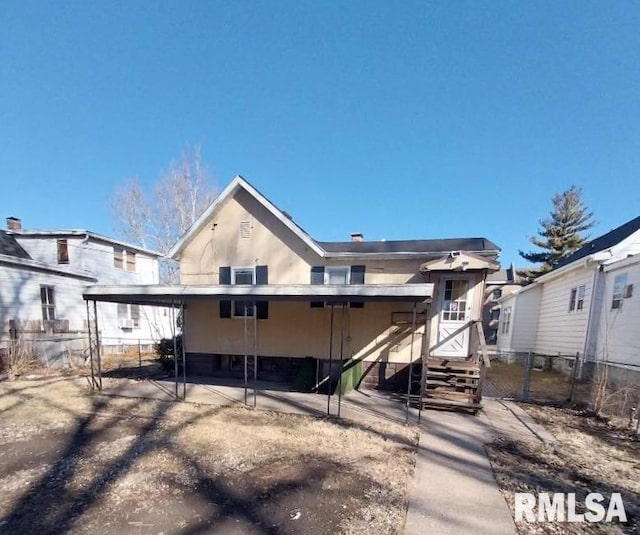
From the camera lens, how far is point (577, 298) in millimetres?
10773

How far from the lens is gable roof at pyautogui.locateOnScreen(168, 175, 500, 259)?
863cm

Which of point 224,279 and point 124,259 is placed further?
point 124,259

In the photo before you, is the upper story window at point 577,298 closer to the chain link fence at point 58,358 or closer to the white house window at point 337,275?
the white house window at point 337,275

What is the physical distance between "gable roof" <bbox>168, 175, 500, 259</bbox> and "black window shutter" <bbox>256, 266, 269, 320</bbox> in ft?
5.21

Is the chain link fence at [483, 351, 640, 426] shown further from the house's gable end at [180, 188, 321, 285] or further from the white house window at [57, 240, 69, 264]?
the white house window at [57, 240, 69, 264]

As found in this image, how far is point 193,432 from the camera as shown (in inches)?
205

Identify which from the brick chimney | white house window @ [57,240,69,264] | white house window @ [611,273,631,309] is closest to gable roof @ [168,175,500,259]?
white house window @ [611,273,631,309]

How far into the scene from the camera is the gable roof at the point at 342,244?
28.3ft

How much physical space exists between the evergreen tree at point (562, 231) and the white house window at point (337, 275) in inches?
940

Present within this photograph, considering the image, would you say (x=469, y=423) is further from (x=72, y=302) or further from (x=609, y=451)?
(x=72, y=302)

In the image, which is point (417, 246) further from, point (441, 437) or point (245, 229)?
point (441, 437)

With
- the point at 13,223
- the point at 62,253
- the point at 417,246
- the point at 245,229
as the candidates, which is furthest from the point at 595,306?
the point at 13,223

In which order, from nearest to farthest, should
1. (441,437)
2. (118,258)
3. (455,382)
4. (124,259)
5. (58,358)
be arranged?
(441,437), (455,382), (58,358), (118,258), (124,259)

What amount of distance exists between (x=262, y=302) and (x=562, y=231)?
2900cm
